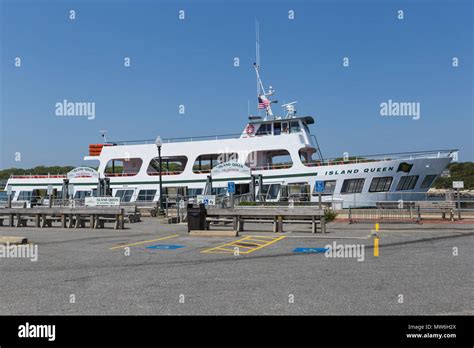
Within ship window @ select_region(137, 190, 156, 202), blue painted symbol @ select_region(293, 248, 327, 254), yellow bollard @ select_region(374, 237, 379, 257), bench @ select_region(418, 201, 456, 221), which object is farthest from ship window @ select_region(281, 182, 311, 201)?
blue painted symbol @ select_region(293, 248, 327, 254)

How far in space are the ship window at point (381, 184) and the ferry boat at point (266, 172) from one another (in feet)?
0.24

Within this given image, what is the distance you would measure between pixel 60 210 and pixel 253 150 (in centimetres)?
1802

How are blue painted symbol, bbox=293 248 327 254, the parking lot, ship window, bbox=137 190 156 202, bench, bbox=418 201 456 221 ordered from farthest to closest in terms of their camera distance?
1. ship window, bbox=137 190 156 202
2. bench, bbox=418 201 456 221
3. blue painted symbol, bbox=293 248 327 254
4. the parking lot

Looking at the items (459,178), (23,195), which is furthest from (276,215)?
(459,178)

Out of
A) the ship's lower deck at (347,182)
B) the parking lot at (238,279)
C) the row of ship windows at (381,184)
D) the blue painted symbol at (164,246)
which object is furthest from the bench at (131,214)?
the row of ship windows at (381,184)

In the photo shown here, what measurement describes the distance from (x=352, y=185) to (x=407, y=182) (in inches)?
157

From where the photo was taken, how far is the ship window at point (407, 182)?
29661 millimetres

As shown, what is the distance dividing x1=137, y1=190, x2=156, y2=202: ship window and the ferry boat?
89 mm

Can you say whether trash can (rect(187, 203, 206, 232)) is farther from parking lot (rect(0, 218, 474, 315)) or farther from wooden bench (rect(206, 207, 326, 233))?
parking lot (rect(0, 218, 474, 315))

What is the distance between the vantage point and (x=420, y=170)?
29812 millimetres

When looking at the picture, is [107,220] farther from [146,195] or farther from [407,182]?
[407,182]

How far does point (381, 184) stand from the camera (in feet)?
97.4

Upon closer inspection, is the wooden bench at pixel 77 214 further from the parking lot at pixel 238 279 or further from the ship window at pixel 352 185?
the ship window at pixel 352 185

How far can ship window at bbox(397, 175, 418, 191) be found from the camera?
29.7 meters
